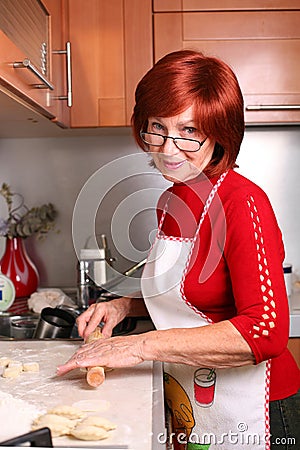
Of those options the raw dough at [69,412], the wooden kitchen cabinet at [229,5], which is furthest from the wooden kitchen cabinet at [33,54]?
the raw dough at [69,412]

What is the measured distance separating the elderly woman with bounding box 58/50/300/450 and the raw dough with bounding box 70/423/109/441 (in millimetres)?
212

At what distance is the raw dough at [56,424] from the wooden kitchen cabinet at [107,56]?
1241mm

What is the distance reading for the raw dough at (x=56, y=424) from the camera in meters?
0.92

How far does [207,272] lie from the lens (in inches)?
49.9

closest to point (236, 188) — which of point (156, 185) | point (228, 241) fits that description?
point (228, 241)

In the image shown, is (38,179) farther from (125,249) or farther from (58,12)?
(58,12)

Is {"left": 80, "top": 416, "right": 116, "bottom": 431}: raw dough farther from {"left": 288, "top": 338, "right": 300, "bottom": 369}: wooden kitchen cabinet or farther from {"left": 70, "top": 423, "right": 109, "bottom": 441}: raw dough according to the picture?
{"left": 288, "top": 338, "right": 300, "bottom": 369}: wooden kitchen cabinet

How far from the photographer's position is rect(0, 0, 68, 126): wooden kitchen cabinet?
1.28 m

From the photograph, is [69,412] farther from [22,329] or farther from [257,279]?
[22,329]

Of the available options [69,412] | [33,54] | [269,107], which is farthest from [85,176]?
[69,412]

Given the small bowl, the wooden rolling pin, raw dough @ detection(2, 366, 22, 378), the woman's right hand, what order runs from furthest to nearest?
the small bowl < the woman's right hand < raw dough @ detection(2, 366, 22, 378) < the wooden rolling pin

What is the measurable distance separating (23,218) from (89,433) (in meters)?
1.48

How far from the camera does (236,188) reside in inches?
49.3

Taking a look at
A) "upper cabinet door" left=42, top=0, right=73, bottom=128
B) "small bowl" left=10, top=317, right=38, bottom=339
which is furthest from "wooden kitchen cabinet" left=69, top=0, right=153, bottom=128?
"small bowl" left=10, top=317, right=38, bottom=339
